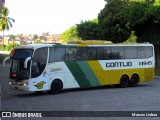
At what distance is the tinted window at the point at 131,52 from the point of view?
27.0 m

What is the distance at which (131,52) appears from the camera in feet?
89.5

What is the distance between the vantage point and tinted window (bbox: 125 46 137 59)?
88.4 feet

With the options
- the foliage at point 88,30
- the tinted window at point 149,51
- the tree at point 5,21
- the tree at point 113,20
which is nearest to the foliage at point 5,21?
the tree at point 5,21

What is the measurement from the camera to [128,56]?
27.0 m

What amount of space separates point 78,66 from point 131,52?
186 inches

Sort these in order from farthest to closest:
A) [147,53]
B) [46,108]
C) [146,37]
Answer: [146,37] → [147,53] → [46,108]

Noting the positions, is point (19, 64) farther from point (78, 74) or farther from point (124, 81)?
point (124, 81)

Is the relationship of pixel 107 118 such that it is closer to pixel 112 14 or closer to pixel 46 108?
pixel 46 108

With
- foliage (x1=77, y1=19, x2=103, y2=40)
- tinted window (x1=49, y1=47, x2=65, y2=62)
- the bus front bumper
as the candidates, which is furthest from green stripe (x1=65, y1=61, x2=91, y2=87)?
foliage (x1=77, y1=19, x2=103, y2=40)

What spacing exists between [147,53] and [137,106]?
12.3 meters

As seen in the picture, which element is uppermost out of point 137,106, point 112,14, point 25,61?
point 112,14

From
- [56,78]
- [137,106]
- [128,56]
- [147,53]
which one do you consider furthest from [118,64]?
[137,106]

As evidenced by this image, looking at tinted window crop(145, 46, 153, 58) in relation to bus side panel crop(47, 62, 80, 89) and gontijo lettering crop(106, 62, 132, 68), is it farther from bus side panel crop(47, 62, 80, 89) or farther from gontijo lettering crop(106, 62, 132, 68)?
bus side panel crop(47, 62, 80, 89)

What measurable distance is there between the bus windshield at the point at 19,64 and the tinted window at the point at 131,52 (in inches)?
299
